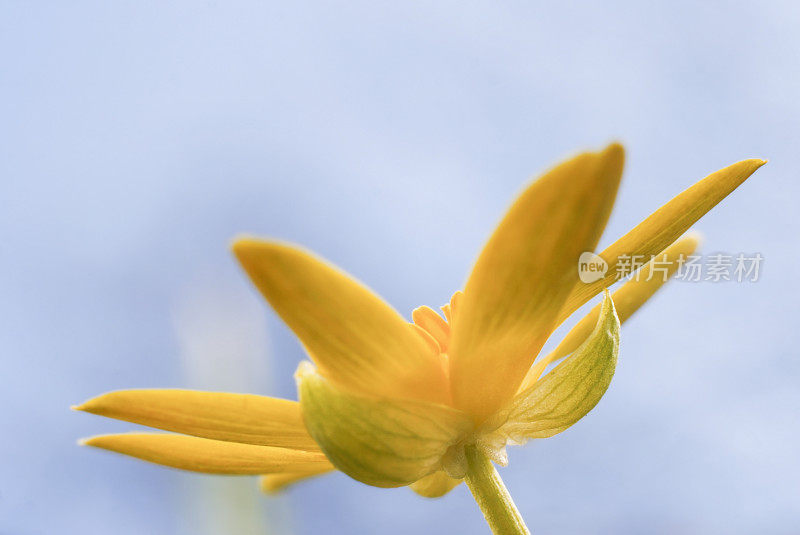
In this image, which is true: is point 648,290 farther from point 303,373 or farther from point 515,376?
point 303,373

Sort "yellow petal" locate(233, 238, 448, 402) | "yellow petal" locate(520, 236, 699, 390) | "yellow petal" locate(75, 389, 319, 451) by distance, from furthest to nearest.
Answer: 1. "yellow petal" locate(520, 236, 699, 390)
2. "yellow petal" locate(75, 389, 319, 451)
3. "yellow petal" locate(233, 238, 448, 402)

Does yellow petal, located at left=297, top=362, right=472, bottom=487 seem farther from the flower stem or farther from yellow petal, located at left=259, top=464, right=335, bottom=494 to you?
yellow petal, located at left=259, top=464, right=335, bottom=494

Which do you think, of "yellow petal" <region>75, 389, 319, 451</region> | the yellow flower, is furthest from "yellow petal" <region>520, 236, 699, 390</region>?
"yellow petal" <region>75, 389, 319, 451</region>

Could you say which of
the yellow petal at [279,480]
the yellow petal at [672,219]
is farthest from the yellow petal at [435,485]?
the yellow petal at [672,219]

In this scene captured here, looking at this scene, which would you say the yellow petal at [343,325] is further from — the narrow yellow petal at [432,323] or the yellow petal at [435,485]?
the yellow petal at [435,485]

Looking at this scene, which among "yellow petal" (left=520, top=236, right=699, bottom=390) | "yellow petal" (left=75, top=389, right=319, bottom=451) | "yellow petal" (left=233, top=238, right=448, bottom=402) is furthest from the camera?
"yellow petal" (left=520, top=236, right=699, bottom=390)

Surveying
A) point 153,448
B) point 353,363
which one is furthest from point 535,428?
point 153,448

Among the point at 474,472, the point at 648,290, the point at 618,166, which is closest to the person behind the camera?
the point at 618,166
